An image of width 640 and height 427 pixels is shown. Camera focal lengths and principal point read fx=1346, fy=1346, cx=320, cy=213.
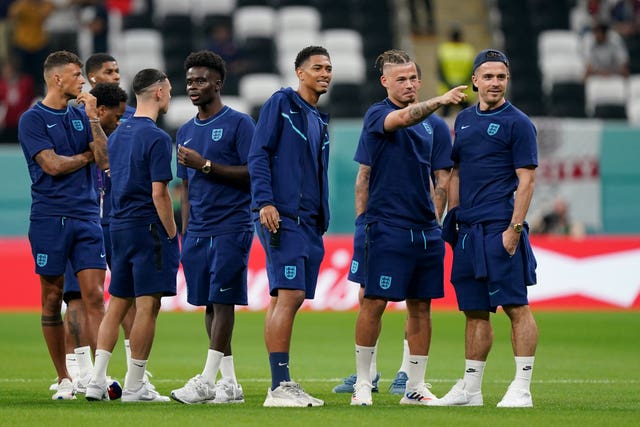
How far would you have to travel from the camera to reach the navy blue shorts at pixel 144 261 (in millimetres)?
10188

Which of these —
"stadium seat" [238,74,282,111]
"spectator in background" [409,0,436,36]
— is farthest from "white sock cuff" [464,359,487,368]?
"spectator in background" [409,0,436,36]

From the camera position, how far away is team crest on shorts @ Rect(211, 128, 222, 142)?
1039cm

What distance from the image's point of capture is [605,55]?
87.9ft

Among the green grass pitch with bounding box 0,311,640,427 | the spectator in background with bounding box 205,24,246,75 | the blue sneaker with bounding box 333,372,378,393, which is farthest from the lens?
the spectator in background with bounding box 205,24,246,75

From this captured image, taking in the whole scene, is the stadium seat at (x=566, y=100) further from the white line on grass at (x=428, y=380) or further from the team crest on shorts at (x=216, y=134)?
the team crest on shorts at (x=216, y=134)

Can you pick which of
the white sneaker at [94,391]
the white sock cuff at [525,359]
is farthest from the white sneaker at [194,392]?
the white sock cuff at [525,359]

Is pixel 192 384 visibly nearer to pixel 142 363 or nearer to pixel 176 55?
pixel 142 363

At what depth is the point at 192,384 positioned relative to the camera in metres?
10.1

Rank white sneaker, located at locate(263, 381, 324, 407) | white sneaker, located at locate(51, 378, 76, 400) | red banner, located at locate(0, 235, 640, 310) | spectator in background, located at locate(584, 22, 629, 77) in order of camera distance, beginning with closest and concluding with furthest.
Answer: white sneaker, located at locate(263, 381, 324, 407) < white sneaker, located at locate(51, 378, 76, 400) < red banner, located at locate(0, 235, 640, 310) < spectator in background, located at locate(584, 22, 629, 77)

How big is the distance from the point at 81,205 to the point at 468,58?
1514 cm

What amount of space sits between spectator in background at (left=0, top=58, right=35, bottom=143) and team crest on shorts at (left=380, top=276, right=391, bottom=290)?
15.2m

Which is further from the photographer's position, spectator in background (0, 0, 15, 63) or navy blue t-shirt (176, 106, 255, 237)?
spectator in background (0, 0, 15, 63)

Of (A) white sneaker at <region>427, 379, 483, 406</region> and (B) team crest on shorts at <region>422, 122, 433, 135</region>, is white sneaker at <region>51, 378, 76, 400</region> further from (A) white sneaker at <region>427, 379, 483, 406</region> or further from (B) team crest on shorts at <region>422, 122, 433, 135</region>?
(B) team crest on shorts at <region>422, 122, 433, 135</region>

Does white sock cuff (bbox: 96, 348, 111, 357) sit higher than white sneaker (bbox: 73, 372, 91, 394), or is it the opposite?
white sock cuff (bbox: 96, 348, 111, 357)
